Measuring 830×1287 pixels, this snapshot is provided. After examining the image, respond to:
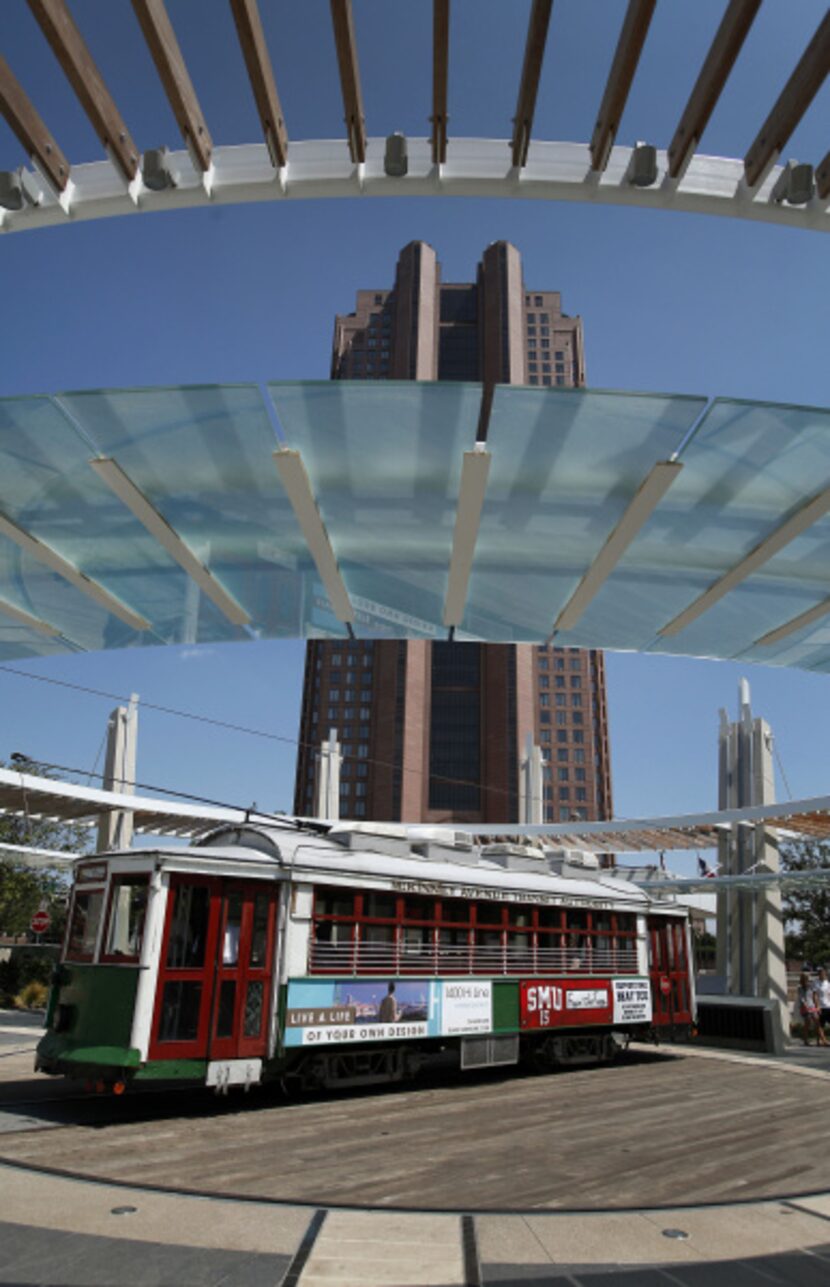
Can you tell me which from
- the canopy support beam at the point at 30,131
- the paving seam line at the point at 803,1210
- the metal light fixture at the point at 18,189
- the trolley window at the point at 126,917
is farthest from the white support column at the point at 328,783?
the canopy support beam at the point at 30,131

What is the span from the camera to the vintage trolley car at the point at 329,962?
9.17m

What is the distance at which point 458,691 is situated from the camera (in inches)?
4515

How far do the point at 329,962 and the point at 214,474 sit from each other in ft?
22.6

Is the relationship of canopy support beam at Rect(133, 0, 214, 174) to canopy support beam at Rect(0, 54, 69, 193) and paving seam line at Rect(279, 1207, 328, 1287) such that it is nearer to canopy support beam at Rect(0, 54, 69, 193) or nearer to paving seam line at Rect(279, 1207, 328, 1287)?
canopy support beam at Rect(0, 54, 69, 193)

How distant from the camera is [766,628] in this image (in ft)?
25.1

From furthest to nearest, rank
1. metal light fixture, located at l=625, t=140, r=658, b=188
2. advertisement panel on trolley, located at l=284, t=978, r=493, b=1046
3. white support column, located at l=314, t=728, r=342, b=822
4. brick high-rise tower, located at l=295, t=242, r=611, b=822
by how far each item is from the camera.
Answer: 1. brick high-rise tower, located at l=295, t=242, r=611, b=822
2. white support column, located at l=314, t=728, r=342, b=822
3. advertisement panel on trolley, located at l=284, t=978, r=493, b=1046
4. metal light fixture, located at l=625, t=140, r=658, b=188

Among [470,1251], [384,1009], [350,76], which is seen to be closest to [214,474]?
[350,76]

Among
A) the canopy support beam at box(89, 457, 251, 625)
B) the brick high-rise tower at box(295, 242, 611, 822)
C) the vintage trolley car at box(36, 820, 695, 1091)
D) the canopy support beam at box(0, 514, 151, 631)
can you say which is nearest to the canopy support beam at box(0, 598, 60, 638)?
the canopy support beam at box(0, 514, 151, 631)

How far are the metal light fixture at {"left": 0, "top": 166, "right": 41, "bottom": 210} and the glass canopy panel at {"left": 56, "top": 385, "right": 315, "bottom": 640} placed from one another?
1309mm

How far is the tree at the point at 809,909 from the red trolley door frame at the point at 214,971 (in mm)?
30851

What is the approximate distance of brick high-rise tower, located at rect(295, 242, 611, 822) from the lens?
10450 centimetres

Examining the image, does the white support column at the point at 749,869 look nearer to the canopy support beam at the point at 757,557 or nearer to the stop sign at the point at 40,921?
the canopy support beam at the point at 757,557

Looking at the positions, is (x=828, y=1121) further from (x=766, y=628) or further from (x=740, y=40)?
(x=740, y=40)

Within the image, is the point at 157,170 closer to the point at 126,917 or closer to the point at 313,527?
the point at 313,527
